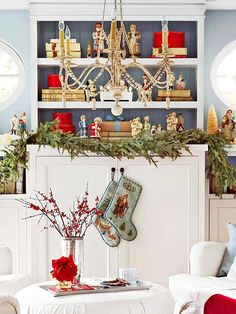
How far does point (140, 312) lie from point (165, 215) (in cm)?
194

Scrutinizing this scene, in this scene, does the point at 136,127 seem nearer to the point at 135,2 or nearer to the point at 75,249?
the point at 135,2

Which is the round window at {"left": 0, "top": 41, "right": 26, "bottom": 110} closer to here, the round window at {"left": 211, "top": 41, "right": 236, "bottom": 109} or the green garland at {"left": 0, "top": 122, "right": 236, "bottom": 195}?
the green garland at {"left": 0, "top": 122, "right": 236, "bottom": 195}

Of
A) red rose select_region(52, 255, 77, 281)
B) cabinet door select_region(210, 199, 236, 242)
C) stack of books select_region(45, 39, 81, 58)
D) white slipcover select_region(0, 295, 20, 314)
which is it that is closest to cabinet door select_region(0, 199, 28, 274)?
stack of books select_region(45, 39, 81, 58)

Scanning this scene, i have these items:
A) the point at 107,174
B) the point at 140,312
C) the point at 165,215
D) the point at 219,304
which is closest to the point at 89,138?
the point at 107,174

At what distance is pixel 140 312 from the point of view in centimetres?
452

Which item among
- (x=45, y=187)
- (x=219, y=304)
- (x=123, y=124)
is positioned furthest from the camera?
(x=123, y=124)

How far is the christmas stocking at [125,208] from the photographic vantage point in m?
6.36

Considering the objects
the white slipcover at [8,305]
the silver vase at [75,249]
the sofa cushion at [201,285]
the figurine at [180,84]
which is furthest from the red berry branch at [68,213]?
the figurine at [180,84]

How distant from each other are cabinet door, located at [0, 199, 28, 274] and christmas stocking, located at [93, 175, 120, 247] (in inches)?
24.6

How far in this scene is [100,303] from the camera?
4.51 metres

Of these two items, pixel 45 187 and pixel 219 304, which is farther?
pixel 45 187

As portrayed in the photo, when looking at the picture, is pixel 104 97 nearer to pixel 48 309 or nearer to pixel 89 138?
pixel 89 138

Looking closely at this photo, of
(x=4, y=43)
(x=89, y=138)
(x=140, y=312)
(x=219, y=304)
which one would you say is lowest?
(x=140, y=312)

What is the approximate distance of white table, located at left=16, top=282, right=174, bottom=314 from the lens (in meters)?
4.47
